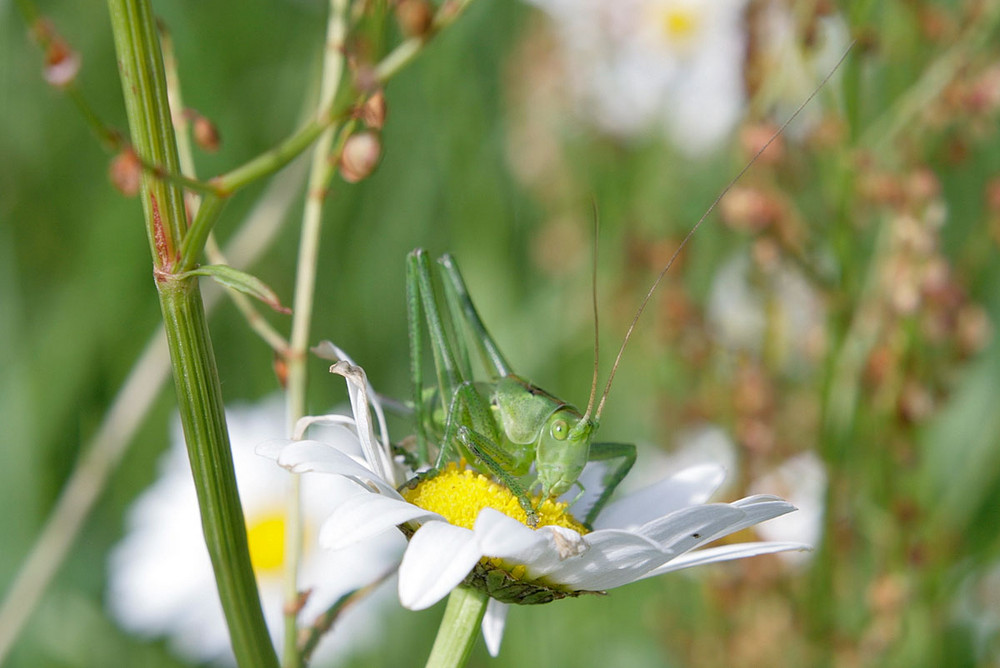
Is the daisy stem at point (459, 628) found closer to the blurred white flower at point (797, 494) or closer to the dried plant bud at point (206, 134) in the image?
the dried plant bud at point (206, 134)

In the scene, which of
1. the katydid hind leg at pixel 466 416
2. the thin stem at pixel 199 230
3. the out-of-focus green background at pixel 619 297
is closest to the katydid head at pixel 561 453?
the katydid hind leg at pixel 466 416

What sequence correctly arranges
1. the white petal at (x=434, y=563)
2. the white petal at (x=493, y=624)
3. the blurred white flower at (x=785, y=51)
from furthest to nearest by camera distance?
the blurred white flower at (x=785, y=51)
the white petal at (x=493, y=624)
the white petal at (x=434, y=563)

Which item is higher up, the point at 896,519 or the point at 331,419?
the point at 896,519

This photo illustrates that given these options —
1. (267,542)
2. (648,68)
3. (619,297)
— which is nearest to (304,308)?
(267,542)

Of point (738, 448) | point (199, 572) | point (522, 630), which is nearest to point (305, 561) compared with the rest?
point (199, 572)

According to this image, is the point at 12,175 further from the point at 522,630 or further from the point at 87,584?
the point at 522,630

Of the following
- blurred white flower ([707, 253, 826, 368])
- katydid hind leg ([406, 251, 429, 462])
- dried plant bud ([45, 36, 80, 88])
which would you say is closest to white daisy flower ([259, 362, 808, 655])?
katydid hind leg ([406, 251, 429, 462])

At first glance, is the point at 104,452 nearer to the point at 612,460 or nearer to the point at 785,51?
the point at 612,460
